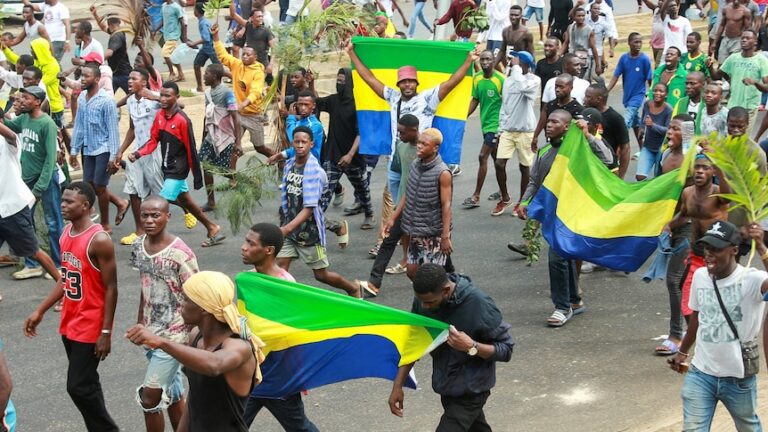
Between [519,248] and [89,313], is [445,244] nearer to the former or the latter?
[519,248]

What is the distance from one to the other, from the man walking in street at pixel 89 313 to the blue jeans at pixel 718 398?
11.2 ft

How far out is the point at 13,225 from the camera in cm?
998

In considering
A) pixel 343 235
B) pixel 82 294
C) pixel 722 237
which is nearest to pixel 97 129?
pixel 343 235

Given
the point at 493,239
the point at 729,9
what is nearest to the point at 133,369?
the point at 493,239

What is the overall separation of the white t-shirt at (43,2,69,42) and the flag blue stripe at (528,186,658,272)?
1104 cm

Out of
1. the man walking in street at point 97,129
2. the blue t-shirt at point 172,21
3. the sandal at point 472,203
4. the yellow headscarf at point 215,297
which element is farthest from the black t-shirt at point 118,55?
the yellow headscarf at point 215,297

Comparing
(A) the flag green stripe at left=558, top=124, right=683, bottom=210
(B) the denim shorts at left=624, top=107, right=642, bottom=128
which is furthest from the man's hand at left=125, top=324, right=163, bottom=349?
(B) the denim shorts at left=624, top=107, right=642, bottom=128

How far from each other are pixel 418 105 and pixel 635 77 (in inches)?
196

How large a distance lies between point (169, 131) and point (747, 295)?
6.68m

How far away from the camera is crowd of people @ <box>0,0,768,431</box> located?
6.25 m

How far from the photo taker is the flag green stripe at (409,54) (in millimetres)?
11508

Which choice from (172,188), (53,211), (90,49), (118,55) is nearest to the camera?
(53,211)

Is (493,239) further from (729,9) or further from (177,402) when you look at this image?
(729,9)

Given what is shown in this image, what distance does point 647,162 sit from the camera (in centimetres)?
1209
